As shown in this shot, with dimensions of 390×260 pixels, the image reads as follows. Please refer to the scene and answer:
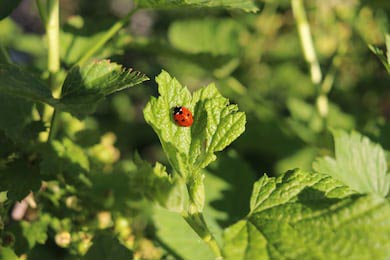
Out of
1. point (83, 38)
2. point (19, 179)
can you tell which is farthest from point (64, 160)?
point (83, 38)

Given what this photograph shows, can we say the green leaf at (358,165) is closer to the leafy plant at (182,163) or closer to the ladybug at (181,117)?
the leafy plant at (182,163)

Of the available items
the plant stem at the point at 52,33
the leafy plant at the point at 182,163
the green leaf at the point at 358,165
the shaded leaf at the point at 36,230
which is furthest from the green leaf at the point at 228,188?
the plant stem at the point at 52,33

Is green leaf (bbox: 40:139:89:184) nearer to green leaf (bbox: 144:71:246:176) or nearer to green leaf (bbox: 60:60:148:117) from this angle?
green leaf (bbox: 60:60:148:117)

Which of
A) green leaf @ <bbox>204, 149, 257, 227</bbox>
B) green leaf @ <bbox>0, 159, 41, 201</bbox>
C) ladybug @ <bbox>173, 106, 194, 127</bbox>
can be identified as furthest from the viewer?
green leaf @ <bbox>204, 149, 257, 227</bbox>

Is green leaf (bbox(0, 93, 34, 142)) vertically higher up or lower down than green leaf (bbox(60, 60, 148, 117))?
lower down

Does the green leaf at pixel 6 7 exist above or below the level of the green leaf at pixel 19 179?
above

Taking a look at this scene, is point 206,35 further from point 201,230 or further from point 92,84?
point 201,230

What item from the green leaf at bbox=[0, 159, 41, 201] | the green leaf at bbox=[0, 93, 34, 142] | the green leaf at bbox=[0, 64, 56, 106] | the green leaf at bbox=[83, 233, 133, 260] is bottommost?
the green leaf at bbox=[83, 233, 133, 260]

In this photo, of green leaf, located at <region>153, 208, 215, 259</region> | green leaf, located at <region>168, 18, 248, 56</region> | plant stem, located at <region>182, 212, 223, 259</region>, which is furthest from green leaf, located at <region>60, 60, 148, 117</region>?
green leaf, located at <region>168, 18, 248, 56</region>
